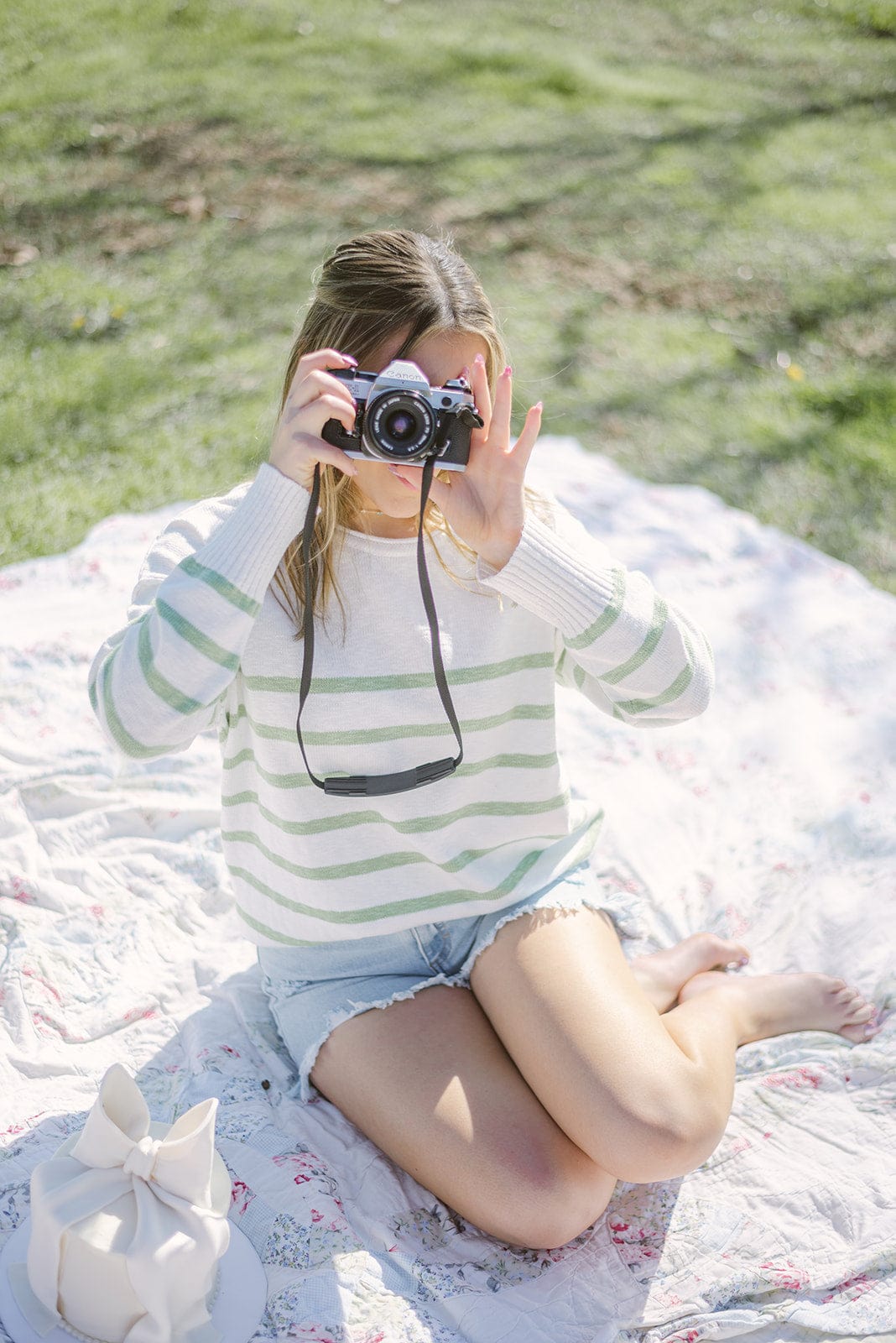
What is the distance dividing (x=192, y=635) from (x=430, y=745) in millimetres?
380

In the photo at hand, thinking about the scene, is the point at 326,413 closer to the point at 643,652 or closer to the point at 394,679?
the point at 394,679

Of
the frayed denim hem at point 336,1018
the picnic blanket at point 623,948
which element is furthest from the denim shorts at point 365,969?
the picnic blanket at point 623,948

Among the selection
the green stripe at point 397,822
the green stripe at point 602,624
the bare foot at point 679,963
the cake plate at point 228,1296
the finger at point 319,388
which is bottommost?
the bare foot at point 679,963

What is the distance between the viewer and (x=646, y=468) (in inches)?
140

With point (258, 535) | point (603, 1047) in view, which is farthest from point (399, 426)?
point (603, 1047)

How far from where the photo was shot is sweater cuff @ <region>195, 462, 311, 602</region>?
1.55 m

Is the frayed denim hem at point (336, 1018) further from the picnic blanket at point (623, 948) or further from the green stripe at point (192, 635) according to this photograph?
the green stripe at point (192, 635)

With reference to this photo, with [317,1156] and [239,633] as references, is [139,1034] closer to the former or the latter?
[317,1156]

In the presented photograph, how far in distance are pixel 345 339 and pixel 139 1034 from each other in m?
1.08

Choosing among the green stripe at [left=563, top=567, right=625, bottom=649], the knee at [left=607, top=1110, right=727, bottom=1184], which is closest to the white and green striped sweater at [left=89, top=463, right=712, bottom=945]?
the green stripe at [left=563, top=567, right=625, bottom=649]

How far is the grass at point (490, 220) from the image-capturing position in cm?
353

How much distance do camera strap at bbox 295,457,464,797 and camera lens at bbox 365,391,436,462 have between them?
4cm

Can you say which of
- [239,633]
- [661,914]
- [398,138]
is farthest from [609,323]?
[239,633]

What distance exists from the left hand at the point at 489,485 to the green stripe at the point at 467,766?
289mm
